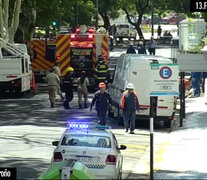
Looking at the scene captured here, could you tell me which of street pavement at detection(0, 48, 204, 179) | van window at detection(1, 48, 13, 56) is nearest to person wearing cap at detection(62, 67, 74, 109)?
street pavement at detection(0, 48, 204, 179)

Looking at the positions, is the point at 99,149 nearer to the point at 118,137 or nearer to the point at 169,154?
the point at 169,154

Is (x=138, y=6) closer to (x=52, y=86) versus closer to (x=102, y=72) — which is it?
(x=102, y=72)

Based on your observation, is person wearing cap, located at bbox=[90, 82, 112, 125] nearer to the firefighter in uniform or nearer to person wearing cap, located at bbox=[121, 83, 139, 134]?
person wearing cap, located at bbox=[121, 83, 139, 134]

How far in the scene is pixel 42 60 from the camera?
43.6m

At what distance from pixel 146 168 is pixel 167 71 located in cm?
278

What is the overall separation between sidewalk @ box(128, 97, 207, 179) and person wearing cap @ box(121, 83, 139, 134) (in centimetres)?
100

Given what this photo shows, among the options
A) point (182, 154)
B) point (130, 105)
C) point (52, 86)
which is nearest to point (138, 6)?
point (52, 86)

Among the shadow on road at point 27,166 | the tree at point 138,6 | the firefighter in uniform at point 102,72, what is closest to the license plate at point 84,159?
the shadow on road at point 27,166

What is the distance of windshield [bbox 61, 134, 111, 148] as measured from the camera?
15680mm

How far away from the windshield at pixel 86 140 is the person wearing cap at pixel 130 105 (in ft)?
29.8

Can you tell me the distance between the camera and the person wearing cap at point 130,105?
25000 mm

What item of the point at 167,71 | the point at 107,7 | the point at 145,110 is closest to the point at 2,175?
the point at 167,71

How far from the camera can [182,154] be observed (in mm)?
21172

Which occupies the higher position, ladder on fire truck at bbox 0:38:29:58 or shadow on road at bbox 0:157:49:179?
ladder on fire truck at bbox 0:38:29:58
